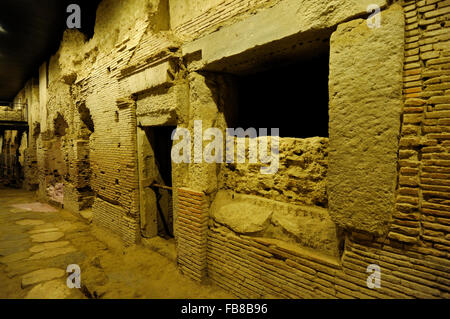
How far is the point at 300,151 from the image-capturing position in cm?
278

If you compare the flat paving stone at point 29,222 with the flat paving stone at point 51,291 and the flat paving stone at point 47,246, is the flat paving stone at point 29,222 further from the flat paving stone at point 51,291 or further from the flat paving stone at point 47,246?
the flat paving stone at point 51,291

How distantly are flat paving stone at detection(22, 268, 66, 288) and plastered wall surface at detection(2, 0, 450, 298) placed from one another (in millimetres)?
1314

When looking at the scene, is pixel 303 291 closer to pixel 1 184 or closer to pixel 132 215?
pixel 132 215

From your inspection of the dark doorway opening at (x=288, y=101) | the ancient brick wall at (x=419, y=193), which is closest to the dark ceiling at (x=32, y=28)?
the dark doorway opening at (x=288, y=101)

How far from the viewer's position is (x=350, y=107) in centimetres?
211

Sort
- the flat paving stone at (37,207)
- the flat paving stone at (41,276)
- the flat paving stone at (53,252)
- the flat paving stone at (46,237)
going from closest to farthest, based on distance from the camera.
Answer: the flat paving stone at (41,276) < the flat paving stone at (53,252) < the flat paving stone at (46,237) < the flat paving stone at (37,207)

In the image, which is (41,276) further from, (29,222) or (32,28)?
(32,28)

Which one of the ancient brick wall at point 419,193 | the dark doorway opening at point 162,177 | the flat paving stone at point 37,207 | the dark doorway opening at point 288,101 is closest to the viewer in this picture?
the ancient brick wall at point 419,193

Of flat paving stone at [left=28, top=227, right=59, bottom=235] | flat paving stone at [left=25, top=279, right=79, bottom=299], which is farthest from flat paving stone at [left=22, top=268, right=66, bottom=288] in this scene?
flat paving stone at [left=28, top=227, right=59, bottom=235]

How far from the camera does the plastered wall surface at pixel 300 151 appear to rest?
6.00 ft

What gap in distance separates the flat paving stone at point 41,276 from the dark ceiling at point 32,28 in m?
6.17

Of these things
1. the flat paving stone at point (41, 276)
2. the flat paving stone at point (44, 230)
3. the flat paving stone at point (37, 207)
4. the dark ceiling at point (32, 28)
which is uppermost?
the dark ceiling at point (32, 28)

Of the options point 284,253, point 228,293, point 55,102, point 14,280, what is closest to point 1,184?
point 55,102

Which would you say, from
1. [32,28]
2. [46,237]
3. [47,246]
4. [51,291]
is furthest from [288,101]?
[32,28]
